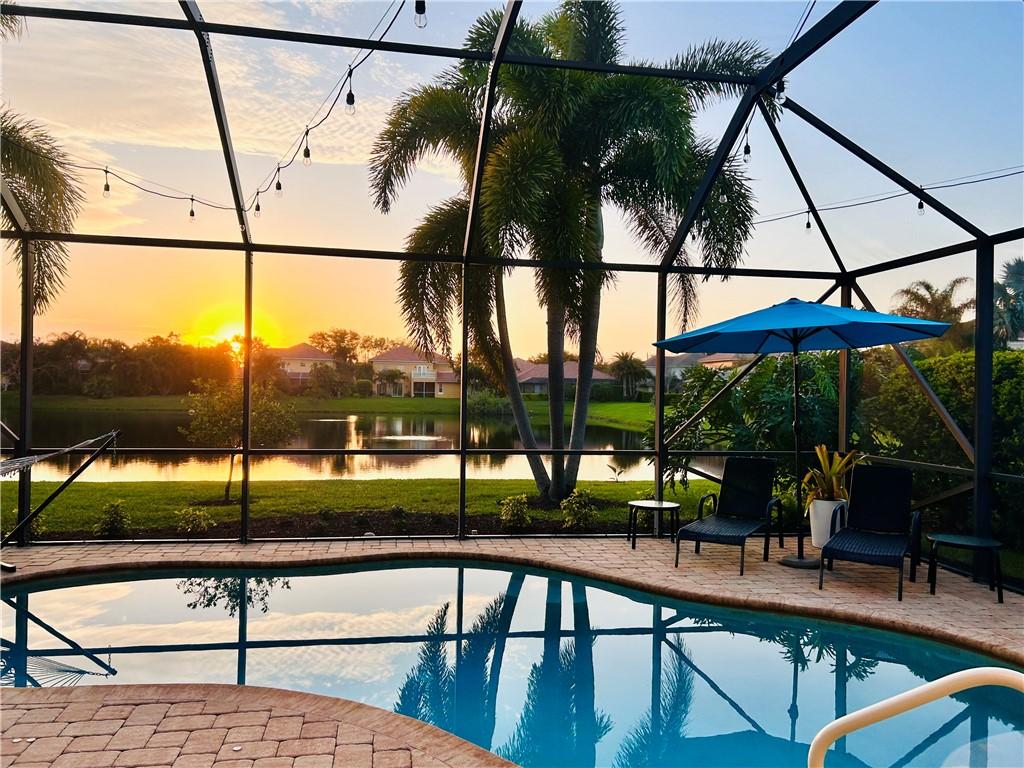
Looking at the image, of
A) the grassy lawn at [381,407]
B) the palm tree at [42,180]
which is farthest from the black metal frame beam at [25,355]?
the grassy lawn at [381,407]

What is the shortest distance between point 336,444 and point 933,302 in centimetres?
912

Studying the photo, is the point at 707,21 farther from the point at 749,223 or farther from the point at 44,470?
the point at 44,470

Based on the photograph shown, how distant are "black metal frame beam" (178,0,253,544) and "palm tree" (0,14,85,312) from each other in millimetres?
2055

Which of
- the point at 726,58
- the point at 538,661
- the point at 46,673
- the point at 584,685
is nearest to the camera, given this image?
the point at 46,673

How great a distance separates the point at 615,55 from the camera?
11406mm

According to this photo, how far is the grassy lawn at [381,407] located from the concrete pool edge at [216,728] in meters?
8.12

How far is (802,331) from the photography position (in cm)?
712

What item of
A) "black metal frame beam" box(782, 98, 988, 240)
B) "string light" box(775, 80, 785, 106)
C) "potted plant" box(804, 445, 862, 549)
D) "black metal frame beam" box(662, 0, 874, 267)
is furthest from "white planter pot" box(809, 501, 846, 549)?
"string light" box(775, 80, 785, 106)

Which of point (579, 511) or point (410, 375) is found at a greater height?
point (410, 375)

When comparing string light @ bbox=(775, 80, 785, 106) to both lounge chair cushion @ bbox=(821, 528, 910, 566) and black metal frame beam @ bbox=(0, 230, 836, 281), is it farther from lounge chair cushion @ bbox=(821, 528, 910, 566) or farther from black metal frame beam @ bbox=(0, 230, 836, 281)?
lounge chair cushion @ bbox=(821, 528, 910, 566)

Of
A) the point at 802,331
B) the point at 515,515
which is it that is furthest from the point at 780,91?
the point at 515,515

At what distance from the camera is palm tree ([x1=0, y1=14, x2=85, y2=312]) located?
7.70 m

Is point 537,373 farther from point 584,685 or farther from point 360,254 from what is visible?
point 584,685

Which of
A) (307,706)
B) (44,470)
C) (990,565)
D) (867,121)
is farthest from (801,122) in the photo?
(44,470)
